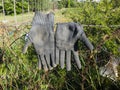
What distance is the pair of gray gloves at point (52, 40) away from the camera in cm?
208

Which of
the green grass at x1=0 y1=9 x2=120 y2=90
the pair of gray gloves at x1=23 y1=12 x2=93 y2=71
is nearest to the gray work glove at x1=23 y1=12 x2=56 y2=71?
the pair of gray gloves at x1=23 y1=12 x2=93 y2=71

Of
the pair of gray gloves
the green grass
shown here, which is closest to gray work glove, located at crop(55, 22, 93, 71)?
the pair of gray gloves

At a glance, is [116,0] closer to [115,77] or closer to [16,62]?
Result: [115,77]

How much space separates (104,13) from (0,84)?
1.39 meters

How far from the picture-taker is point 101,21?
132 inches

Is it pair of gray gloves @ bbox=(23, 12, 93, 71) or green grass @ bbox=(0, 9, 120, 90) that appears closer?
pair of gray gloves @ bbox=(23, 12, 93, 71)

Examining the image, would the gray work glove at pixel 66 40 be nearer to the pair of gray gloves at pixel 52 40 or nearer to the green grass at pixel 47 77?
the pair of gray gloves at pixel 52 40

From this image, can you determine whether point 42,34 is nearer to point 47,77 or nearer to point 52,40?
point 52,40

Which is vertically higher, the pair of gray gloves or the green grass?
the pair of gray gloves

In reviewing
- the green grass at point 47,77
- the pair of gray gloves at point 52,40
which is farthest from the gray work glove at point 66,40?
the green grass at point 47,77

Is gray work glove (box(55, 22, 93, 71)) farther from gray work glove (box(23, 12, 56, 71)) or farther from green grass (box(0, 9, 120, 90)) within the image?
green grass (box(0, 9, 120, 90))

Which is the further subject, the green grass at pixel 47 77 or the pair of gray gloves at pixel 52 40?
the green grass at pixel 47 77

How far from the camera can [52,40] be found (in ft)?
6.99

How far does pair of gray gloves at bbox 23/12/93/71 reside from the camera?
2076mm
